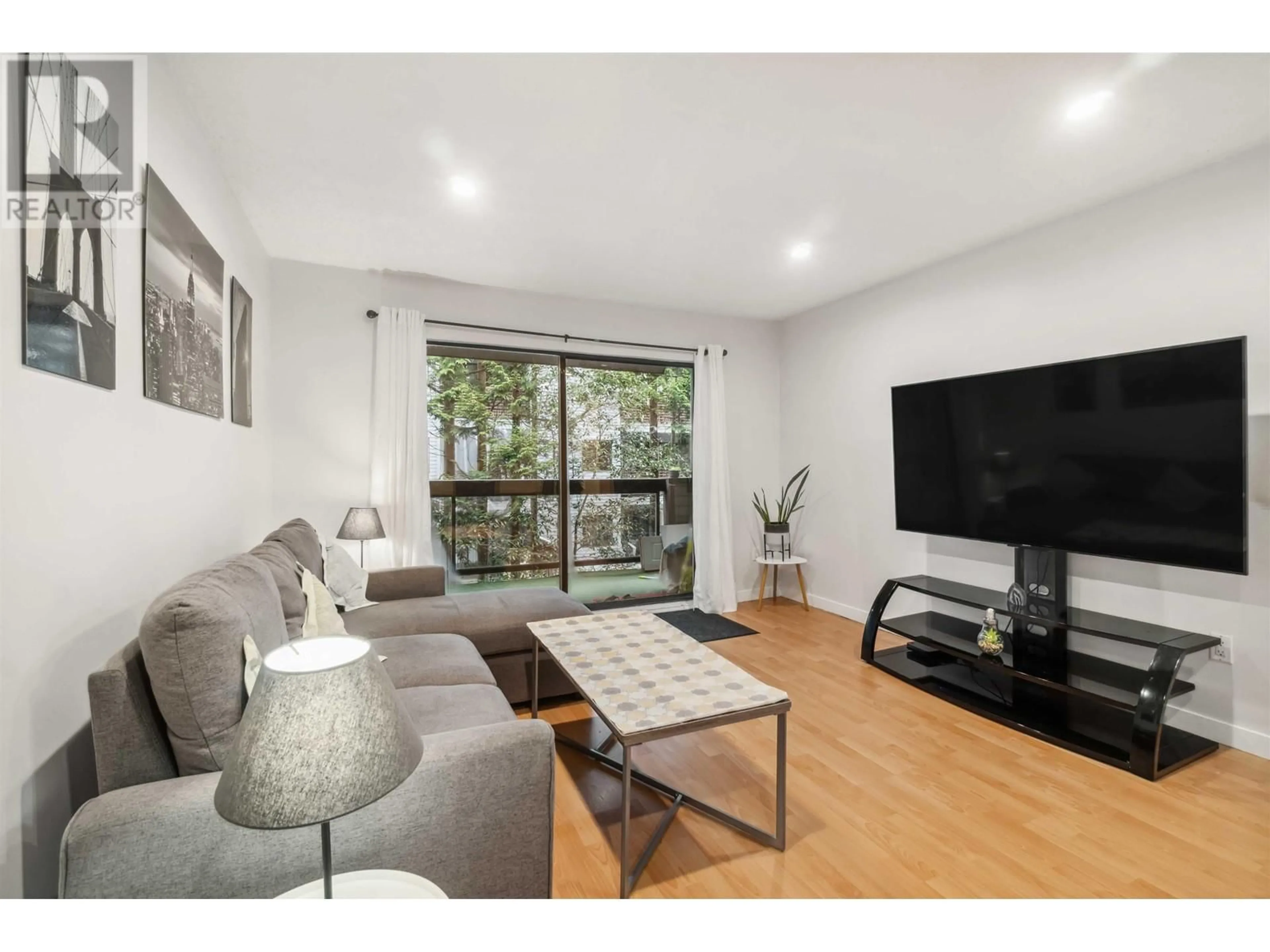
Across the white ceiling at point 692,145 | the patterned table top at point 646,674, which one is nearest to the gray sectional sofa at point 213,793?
the patterned table top at point 646,674

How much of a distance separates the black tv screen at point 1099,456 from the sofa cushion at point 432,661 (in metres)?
2.80

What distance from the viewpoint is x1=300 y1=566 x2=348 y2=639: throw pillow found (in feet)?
5.88

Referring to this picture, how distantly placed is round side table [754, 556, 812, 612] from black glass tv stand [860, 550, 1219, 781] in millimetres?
1080

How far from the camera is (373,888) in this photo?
37.5 inches

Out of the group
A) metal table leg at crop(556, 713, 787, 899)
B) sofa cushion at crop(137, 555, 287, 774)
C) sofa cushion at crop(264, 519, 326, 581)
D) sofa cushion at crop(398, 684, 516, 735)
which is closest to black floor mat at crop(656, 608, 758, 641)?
metal table leg at crop(556, 713, 787, 899)

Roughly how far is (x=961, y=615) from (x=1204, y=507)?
59.7 inches

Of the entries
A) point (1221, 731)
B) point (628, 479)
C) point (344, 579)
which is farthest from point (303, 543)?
point (1221, 731)

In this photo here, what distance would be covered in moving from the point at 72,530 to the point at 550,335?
327 centimetres

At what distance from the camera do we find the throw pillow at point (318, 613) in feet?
5.88

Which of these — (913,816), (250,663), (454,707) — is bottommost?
(913,816)

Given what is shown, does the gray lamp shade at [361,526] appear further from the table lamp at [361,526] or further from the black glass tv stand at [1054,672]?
the black glass tv stand at [1054,672]

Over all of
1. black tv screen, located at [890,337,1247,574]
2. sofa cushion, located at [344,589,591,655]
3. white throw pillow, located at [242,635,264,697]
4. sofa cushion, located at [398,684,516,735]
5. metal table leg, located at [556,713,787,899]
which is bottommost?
metal table leg, located at [556,713,787,899]

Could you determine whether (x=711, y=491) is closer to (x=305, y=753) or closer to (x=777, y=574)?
(x=777, y=574)

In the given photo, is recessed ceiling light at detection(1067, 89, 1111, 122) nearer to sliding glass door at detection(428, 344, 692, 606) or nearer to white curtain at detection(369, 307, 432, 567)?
sliding glass door at detection(428, 344, 692, 606)
